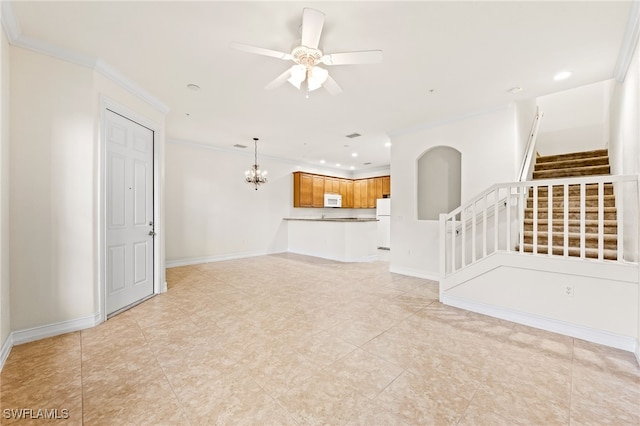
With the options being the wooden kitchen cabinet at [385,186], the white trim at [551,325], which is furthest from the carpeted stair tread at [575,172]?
the wooden kitchen cabinet at [385,186]

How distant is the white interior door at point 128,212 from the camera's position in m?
2.95

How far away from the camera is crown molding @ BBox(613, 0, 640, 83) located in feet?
6.51

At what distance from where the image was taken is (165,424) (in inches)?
56.6

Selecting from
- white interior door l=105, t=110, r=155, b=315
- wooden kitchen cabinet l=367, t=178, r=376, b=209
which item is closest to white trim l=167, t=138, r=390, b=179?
wooden kitchen cabinet l=367, t=178, r=376, b=209

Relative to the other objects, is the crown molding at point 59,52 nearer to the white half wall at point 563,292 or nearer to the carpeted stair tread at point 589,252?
the white half wall at point 563,292

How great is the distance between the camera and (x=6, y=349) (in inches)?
83.4

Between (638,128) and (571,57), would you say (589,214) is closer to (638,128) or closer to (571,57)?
(638,128)

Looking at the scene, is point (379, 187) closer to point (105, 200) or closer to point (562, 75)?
point (562, 75)

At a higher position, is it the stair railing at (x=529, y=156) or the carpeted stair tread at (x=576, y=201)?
the stair railing at (x=529, y=156)

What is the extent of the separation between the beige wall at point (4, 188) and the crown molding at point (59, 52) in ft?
0.29

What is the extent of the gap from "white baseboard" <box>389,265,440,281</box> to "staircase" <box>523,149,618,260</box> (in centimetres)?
142

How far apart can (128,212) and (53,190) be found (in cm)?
82

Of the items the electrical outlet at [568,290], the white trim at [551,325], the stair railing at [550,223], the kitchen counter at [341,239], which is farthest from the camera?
the kitchen counter at [341,239]

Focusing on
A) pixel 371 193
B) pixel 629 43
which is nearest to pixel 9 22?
pixel 629 43
